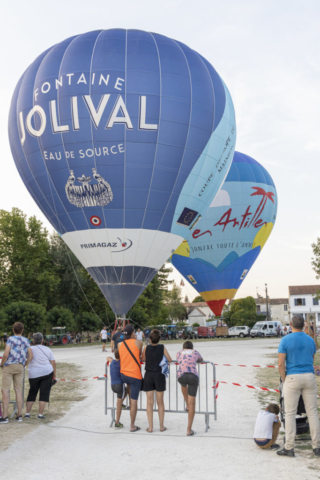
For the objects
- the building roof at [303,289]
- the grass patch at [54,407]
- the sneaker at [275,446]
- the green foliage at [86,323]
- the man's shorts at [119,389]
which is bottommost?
the sneaker at [275,446]

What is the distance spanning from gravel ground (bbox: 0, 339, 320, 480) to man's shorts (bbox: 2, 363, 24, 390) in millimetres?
688

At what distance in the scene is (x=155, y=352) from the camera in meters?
7.68

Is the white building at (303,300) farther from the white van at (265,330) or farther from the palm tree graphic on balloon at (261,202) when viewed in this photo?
the palm tree graphic on balloon at (261,202)

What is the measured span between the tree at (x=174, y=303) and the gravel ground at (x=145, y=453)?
287 ft

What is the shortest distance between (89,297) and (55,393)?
1492 inches

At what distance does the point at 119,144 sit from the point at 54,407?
34.3ft

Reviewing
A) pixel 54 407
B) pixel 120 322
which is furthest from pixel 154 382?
pixel 120 322

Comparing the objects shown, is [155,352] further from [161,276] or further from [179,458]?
[161,276]

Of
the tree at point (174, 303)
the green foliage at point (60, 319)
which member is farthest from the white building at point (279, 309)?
the green foliage at point (60, 319)

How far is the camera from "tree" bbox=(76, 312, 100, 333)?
43375 millimetres

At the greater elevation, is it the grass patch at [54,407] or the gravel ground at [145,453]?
the grass patch at [54,407]

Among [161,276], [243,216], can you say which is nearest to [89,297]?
[161,276]

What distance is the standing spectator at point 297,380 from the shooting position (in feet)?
20.3

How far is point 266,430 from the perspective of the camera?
6.44m
